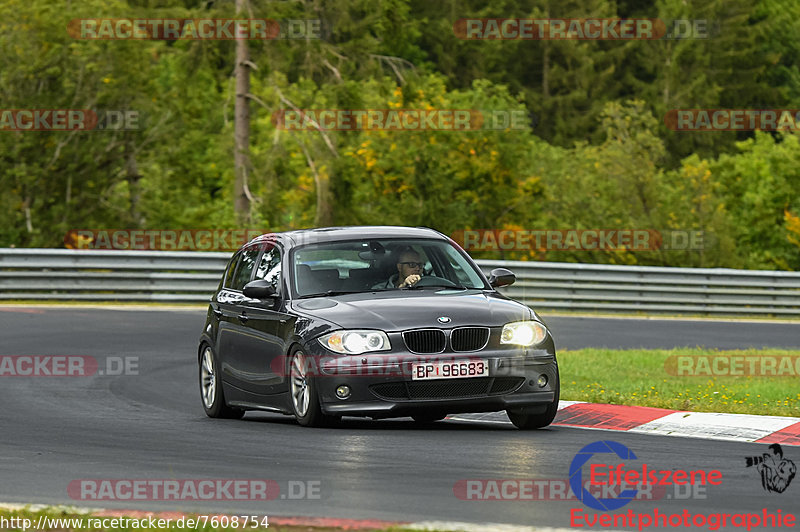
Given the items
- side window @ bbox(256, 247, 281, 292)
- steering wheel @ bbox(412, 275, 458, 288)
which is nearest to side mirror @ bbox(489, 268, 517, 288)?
steering wheel @ bbox(412, 275, 458, 288)

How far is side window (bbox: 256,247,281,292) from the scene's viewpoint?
12.8 m

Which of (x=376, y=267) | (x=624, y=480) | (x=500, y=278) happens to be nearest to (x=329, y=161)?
(x=500, y=278)

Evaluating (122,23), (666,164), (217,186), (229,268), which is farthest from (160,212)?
(666,164)

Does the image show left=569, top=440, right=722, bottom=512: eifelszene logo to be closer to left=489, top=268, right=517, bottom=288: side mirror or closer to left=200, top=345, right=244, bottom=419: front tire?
left=489, top=268, right=517, bottom=288: side mirror

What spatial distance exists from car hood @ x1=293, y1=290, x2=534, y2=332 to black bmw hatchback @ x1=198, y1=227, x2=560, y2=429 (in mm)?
11

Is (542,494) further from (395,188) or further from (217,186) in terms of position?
(217,186)

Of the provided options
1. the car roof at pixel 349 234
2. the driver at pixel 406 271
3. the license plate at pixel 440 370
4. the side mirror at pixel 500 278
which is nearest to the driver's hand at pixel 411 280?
the driver at pixel 406 271

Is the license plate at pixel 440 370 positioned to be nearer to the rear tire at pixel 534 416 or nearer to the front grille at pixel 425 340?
the front grille at pixel 425 340

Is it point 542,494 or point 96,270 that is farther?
point 96,270

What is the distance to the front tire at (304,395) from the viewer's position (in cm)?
1151

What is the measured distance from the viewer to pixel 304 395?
460 inches

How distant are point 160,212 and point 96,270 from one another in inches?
636

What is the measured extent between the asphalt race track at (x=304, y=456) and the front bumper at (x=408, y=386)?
0.21m

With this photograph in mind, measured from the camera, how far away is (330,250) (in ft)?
41.6
